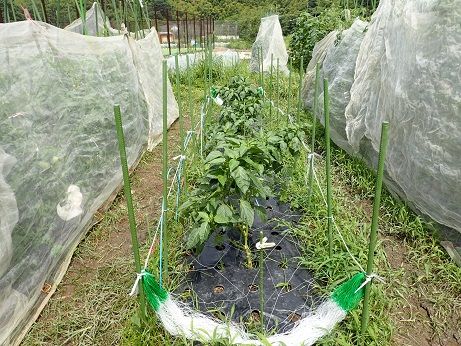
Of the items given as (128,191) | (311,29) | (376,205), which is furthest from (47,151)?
(311,29)

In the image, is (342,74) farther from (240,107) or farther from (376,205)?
(376,205)

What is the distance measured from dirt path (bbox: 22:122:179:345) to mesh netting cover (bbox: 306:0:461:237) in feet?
5.89

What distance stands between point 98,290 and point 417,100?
7.40 ft

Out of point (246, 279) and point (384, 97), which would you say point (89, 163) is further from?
point (384, 97)

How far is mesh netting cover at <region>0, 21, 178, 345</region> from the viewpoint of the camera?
1.71m

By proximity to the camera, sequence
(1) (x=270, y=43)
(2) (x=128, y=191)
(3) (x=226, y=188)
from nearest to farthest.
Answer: (2) (x=128, y=191), (3) (x=226, y=188), (1) (x=270, y=43)

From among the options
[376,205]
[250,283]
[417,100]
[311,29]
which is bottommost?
[250,283]

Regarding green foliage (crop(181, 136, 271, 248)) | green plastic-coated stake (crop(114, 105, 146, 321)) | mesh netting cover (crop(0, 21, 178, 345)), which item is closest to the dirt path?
mesh netting cover (crop(0, 21, 178, 345))

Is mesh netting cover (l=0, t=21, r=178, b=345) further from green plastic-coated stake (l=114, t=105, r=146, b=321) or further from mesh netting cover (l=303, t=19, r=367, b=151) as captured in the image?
mesh netting cover (l=303, t=19, r=367, b=151)

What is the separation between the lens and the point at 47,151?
2055mm

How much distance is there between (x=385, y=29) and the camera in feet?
9.34

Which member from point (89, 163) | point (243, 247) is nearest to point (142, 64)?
point (89, 163)

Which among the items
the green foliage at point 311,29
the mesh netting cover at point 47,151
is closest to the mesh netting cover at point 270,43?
the green foliage at point 311,29

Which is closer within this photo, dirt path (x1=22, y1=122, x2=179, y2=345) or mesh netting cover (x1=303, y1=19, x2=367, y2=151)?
dirt path (x1=22, y1=122, x2=179, y2=345)
